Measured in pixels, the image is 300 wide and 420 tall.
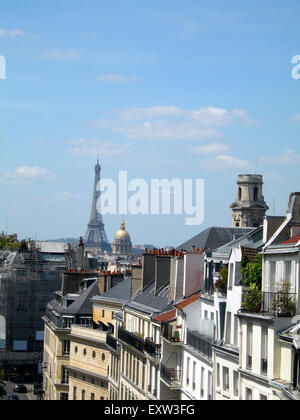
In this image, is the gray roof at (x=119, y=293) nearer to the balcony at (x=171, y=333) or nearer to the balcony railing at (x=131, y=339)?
the balcony railing at (x=131, y=339)

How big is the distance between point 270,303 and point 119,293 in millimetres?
32259

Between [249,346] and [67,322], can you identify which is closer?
[249,346]

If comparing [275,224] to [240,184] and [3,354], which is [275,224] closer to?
[3,354]

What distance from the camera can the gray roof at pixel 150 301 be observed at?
4253 cm

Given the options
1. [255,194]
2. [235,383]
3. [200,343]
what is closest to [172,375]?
[200,343]

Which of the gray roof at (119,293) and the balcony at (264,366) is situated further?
the gray roof at (119,293)

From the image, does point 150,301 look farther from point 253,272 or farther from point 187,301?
point 253,272

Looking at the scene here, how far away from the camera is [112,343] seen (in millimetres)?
51562

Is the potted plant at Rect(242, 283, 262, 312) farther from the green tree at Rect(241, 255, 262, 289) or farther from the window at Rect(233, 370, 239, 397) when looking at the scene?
the window at Rect(233, 370, 239, 397)

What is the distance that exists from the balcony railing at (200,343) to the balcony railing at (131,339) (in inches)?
304

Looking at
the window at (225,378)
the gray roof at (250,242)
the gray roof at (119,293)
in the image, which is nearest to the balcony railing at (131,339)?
the gray roof at (119,293)

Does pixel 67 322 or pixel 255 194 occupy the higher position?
pixel 255 194

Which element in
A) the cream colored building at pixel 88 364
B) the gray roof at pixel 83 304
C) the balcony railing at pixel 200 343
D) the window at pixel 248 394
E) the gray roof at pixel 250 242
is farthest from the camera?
the gray roof at pixel 83 304
